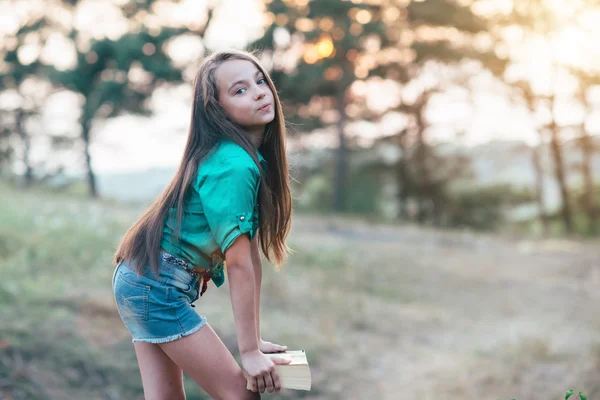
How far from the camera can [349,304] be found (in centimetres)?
863

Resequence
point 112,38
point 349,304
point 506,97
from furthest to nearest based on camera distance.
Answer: point 506,97 → point 112,38 → point 349,304

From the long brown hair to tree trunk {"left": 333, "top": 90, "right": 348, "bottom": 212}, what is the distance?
705 inches

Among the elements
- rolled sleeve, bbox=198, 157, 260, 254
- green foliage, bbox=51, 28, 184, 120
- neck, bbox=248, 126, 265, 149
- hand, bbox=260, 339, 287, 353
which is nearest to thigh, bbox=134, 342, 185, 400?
hand, bbox=260, 339, 287, 353

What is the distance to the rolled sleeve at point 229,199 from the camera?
6.42 feet

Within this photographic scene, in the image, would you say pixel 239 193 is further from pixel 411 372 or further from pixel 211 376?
pixel 411 372

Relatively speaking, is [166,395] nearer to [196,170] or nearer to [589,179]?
[196,170]

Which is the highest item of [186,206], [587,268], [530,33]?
[530,33]

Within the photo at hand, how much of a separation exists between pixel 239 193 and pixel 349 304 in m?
6.86

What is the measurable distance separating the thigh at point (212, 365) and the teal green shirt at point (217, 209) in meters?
0.25

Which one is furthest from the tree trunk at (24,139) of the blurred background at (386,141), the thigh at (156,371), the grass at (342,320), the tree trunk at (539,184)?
the thigh at (156,371)

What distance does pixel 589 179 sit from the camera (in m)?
20.4

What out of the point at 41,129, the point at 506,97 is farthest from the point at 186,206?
the point at 41,129

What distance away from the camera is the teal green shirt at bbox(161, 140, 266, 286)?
6.44 ft

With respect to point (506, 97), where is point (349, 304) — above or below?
below
